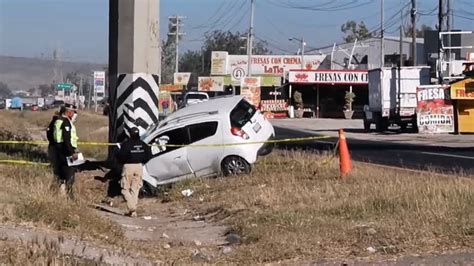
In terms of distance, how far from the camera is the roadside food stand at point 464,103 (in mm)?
35688

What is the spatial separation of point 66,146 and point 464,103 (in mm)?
23921

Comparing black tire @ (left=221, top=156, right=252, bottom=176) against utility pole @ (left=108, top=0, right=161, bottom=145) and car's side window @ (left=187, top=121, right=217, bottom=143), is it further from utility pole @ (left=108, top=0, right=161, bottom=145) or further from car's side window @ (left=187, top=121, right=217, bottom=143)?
utility pole @ (left=108, top=0, right=161, bottom=145)

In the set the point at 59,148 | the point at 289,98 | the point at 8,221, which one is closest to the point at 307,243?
the point at 8,221

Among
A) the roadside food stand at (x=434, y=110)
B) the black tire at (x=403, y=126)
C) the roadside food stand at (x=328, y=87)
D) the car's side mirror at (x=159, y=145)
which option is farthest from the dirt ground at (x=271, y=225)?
the roadside food stand at (x=328, y=87)

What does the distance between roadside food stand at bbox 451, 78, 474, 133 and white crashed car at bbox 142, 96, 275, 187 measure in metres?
18.6

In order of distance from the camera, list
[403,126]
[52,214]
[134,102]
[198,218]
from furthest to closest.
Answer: [403,126] → [134,102] → [198,218] → [52,214]

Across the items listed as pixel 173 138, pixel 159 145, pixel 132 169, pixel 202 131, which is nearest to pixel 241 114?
pixel 202 131

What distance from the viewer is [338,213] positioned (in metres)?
12.3

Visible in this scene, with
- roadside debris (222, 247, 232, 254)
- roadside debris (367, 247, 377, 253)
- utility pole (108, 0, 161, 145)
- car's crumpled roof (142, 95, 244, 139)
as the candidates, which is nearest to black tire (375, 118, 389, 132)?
utility pole (108, 0, 161, 145)

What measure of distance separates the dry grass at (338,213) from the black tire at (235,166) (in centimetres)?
107

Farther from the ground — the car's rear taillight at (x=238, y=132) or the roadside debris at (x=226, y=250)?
the car's rear taillight at (x=238, y=132)

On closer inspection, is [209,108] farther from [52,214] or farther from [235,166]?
[52,214]

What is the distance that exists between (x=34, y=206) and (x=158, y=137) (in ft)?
23.9

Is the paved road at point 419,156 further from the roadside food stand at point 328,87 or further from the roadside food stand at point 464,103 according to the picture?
the roadside food stand at point 328,87
